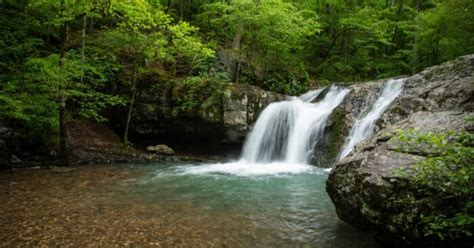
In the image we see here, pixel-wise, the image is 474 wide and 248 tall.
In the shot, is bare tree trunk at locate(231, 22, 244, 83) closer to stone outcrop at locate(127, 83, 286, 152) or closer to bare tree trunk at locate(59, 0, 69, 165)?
stone outcrop at locate(127, 83, 286, 152)

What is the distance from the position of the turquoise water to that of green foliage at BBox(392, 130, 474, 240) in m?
1.31

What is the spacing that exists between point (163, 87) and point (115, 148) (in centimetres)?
340

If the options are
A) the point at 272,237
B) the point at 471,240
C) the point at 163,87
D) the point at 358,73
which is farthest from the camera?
the point at 358,73

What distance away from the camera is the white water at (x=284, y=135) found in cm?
1341

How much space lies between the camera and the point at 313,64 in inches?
1003

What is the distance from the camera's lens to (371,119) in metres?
12.0

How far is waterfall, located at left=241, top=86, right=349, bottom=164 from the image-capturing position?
1358 cm

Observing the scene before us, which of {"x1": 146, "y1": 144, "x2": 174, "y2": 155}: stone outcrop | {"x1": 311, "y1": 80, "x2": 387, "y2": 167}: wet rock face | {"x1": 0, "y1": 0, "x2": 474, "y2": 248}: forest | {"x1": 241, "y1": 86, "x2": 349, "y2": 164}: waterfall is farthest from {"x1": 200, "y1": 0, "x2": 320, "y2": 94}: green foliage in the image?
{"x1": 146, "y1": 144, "x2": 174, "y2": 155}: stone outcrop

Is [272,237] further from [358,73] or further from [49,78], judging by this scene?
[358,73]

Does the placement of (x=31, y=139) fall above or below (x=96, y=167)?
above

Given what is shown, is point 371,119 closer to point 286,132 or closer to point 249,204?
point 286,132

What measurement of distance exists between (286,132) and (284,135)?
160 millimetres

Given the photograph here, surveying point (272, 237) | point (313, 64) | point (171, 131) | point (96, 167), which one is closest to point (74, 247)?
point (272, 237)

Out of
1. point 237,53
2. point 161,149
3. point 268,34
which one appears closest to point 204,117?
point 161,149
